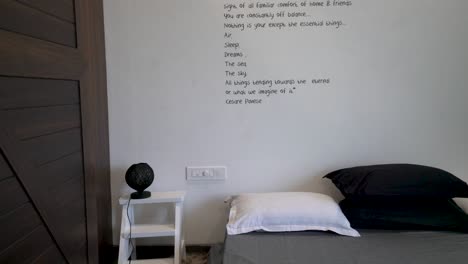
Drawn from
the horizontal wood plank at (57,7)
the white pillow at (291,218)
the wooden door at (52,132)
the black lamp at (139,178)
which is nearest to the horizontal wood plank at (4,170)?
the wooden door at (52,132)

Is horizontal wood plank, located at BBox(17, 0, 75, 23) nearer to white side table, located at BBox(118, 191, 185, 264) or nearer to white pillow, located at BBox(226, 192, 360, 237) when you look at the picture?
white side table, located at BBox(118, 191, 185, 264)

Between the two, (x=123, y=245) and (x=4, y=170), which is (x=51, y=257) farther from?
(x=123, y=245)

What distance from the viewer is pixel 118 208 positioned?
2.31 m

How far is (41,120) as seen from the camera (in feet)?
4.72

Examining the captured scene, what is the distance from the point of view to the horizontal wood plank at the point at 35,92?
122 cm

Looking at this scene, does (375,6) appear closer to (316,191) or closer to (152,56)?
(316,191)

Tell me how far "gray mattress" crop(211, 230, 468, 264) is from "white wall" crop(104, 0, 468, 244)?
495mm

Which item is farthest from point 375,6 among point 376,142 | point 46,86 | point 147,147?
point 46,86

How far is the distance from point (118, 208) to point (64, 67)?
1.09 m

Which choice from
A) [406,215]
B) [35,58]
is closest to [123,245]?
[35,58]

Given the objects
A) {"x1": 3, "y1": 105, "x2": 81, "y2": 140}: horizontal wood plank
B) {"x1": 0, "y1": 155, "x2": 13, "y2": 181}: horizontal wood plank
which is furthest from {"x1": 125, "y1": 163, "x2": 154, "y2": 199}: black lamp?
{"x1": 0, "y1": 155, "x2": 13, "y2": 181}: horizontal wood plank

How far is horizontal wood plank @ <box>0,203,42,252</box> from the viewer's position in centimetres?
119

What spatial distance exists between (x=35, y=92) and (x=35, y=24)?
0.92 feet

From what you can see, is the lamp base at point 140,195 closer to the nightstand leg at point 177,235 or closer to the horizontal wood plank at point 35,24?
the nightstand leg at point 177,235
